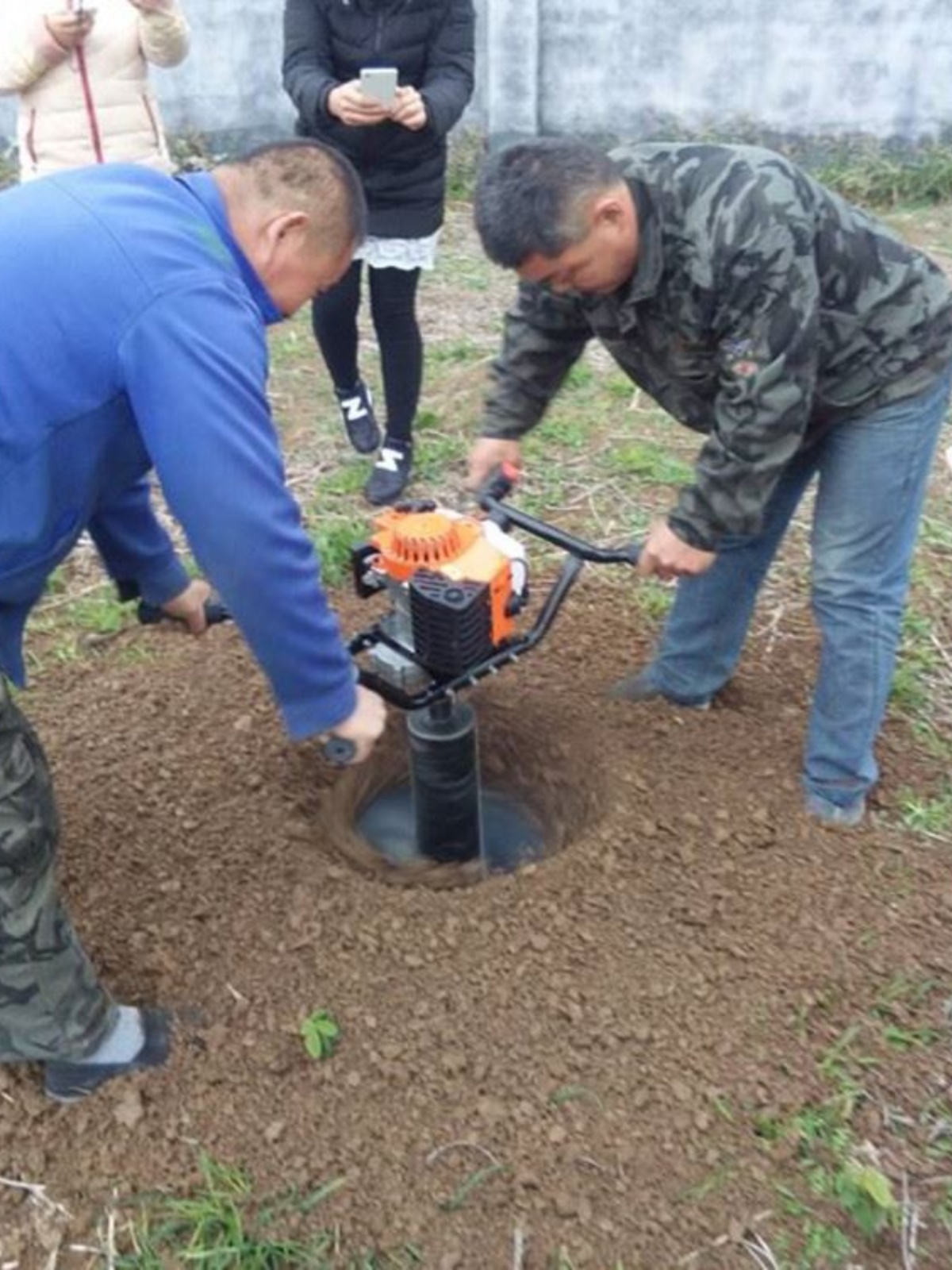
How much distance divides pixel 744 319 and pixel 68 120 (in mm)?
2944

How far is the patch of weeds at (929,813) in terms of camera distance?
3.06 m

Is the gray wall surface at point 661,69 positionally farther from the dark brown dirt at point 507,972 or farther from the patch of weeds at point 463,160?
the dark brown dirt at point 507,972

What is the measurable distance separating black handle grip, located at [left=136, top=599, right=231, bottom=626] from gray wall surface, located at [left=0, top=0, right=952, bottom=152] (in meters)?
6.65

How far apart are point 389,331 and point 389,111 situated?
708 mm

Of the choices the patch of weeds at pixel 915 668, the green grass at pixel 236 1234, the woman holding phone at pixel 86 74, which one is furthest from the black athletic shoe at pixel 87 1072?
the woman holding phone at pixel 86 74

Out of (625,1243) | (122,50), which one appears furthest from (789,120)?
(625,1243)

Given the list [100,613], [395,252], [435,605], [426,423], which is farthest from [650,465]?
[435,605]

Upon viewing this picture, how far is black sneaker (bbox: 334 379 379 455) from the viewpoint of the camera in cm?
490

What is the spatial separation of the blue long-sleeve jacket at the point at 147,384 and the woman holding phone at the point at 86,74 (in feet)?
8.58

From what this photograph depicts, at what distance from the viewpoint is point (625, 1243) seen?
2234mm

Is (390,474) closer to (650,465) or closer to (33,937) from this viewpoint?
(650,465)

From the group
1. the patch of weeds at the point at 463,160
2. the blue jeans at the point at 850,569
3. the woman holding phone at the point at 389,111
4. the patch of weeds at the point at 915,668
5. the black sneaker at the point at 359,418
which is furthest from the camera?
the patch of weeds at the point at 463,160

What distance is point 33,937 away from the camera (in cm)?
229

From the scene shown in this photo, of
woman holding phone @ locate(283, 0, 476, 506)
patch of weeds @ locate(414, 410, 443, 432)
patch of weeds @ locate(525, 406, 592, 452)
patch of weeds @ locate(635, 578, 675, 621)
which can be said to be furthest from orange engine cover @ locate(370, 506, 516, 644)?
patch of weeds @ locate(414, 410, 443, 432)
